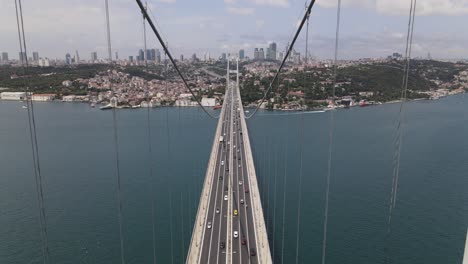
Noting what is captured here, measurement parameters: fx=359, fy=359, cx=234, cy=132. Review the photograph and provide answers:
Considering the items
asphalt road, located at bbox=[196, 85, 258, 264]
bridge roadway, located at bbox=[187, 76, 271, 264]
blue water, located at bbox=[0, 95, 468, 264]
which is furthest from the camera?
blue water, located at bbox=[0, 95, 468, 264]

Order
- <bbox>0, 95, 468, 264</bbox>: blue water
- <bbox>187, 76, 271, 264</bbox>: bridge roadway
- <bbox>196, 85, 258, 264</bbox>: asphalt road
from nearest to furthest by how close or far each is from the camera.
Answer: <bbox>187, 76, 271, 264</bbox>: bridge roadway → <bbox>196, 85, 258, 264</bbox>: asphalt road → <bbox>0, 95, 468, 264</bbox>: blue water

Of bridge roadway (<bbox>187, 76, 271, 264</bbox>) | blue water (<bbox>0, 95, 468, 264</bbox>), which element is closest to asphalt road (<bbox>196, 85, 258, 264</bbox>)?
bridge roadway (<bbox>187, 76, 271, 264</bbox>)

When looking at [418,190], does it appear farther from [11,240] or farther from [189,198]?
[11,240]

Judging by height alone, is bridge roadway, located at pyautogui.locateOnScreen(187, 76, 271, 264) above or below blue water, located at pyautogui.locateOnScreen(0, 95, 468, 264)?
above

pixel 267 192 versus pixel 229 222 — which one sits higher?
pixel 229 222

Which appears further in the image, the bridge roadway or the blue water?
the blue water

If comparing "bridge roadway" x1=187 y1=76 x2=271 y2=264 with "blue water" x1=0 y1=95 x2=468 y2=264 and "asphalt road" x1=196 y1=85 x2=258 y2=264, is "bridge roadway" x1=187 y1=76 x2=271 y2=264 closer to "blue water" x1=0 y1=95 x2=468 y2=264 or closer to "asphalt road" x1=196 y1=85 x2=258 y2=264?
"asphalt road" x1=196 y1=85 x2=258 y2=264

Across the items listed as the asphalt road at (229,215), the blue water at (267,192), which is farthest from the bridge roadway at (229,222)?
the blue water at (267,192)

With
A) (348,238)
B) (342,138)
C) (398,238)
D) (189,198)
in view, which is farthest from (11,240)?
(342,138)

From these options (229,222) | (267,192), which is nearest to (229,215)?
(229,222)

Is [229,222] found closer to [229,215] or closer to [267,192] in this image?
[229,215]
